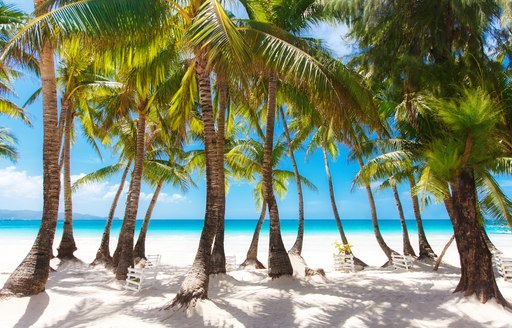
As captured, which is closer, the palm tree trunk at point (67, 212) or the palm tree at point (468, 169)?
the palm tree at point (468, 169)

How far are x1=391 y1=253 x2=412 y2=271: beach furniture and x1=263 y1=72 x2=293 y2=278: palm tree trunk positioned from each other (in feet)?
17.3

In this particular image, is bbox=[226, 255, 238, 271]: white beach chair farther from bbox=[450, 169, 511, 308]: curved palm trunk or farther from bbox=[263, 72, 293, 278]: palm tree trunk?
bbox=[450, 169, 511, 308]: curved palm trunk

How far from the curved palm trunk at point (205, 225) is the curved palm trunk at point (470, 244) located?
16.7 ft

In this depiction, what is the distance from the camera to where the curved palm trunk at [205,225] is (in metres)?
6.78

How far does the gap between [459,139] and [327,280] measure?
547 cm

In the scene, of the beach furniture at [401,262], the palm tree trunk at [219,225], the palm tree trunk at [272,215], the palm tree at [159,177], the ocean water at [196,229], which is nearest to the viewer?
the palm tree trunk at [272,215]

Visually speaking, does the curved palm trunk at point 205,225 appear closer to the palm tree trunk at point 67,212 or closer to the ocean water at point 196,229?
the palm tree trunk at point 67,212

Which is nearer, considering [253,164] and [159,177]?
[159,177]

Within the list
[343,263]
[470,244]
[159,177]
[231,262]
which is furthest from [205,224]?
[159,177]

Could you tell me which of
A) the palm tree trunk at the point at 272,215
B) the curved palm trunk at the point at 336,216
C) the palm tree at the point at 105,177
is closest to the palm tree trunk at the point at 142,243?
the palm tree at the point at 105,177

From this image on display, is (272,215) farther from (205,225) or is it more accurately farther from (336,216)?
(336,216)

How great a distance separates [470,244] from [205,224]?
554cm

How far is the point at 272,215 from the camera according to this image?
1030 centimetres

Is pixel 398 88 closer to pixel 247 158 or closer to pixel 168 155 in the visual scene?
pixel 247 158
